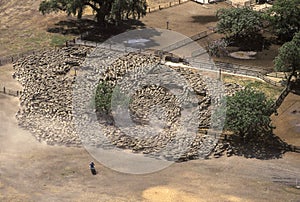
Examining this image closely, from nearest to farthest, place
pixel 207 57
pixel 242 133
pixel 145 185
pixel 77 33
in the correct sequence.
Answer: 1. pixel 145 185
2. pixel 242 133
3. pixel 207 57
4. pixel 77 33

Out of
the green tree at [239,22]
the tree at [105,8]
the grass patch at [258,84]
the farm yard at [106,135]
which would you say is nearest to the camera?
the farm yard at [106,135]

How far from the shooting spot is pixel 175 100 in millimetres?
70750

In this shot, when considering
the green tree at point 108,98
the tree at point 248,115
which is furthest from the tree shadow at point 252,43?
the green tree at point 108,98

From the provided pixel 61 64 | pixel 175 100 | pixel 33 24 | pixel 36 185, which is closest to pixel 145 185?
pixel 36 185

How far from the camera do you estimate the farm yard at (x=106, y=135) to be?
52.8 metres

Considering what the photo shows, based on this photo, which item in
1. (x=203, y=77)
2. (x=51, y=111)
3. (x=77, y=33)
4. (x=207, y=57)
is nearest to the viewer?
(x=51, y=111)

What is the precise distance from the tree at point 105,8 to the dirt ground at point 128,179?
1193 inches

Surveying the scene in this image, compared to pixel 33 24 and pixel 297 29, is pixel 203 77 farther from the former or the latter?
pixel 33 24

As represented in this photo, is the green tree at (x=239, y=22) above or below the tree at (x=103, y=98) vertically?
above

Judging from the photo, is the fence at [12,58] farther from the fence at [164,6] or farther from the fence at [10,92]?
the fence at [164,6]

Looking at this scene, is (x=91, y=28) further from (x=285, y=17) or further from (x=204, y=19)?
(x=285, y=17)

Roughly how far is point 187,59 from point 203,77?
5.67 meters

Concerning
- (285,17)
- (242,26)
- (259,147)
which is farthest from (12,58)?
(285,17)

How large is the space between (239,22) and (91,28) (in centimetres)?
2551
